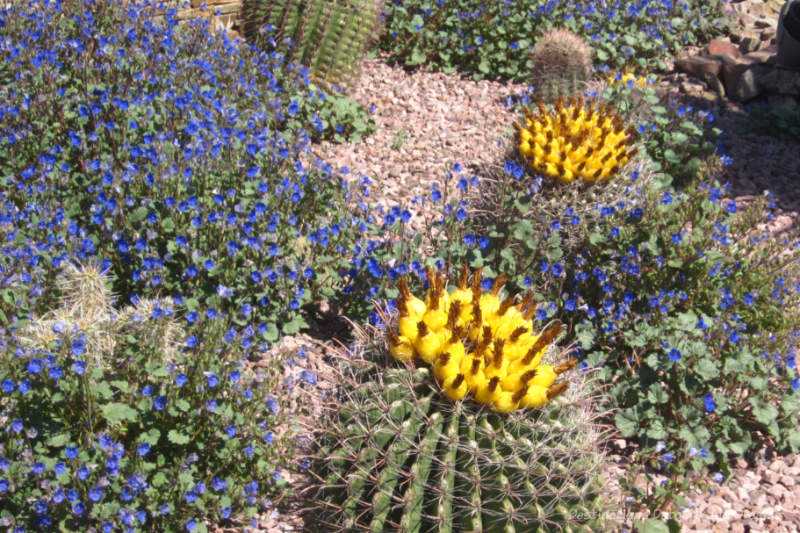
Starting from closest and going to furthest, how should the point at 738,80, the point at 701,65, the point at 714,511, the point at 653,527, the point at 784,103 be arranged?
1. the point at 653,527
2. the point at 714,511
3. the point at 784,103
4. the point at 738,80
5. the point at 701,65

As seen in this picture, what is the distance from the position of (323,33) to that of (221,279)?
3.08 metres

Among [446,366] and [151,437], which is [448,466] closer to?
[446,366]

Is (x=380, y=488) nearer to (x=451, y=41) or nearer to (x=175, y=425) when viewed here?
(x=175, y=425)

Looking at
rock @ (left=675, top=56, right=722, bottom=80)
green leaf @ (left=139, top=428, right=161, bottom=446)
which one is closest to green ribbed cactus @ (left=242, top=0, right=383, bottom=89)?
rock @ (left=675, top=56, right=722, bottom=80)

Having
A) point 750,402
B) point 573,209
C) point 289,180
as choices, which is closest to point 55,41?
point 289,180

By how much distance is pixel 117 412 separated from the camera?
275 centimetres

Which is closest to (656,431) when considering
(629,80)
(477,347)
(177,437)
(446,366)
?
(477,347)

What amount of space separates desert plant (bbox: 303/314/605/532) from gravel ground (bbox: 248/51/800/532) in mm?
1248

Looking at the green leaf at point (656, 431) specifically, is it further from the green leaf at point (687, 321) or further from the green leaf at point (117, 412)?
the green leaf at point (117, 412)

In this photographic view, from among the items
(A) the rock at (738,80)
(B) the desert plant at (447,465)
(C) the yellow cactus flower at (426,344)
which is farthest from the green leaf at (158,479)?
(A) the rock at (738,80)

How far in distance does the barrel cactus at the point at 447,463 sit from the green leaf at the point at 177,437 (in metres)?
0.52

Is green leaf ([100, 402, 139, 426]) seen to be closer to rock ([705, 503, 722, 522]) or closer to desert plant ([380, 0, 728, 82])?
rock ([705, 503, 722, 522])

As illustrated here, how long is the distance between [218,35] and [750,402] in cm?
434

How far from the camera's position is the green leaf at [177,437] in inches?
111
